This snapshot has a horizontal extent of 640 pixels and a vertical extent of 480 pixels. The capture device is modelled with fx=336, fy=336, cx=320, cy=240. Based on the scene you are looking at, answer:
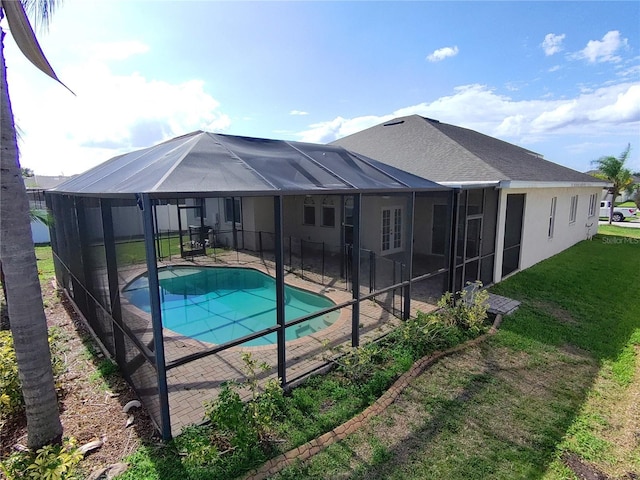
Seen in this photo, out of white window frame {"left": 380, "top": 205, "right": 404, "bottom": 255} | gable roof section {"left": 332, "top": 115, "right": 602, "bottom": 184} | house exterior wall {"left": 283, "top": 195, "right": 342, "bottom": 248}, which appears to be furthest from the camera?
house exterior wall {"left": 283, "top": 195, "right": 342, "bottom": 248}

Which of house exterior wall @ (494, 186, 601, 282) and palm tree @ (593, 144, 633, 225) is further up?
palm tree @ (593, 144, 633, 225)

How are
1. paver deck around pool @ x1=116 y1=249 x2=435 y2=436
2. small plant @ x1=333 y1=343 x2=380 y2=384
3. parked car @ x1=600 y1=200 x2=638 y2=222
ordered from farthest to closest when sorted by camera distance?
parked car @ x1=600 y1=200 x2=638 y2=222 → small plant @ x1=333 y1=343 x2=380 y2=384 → paver deck around pool @ x1=116 y1=249 x2=435 y2=436

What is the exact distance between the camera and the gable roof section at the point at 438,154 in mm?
8945

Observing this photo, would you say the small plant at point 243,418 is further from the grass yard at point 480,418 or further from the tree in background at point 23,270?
the tree in background at point 23,270

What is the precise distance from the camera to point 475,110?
17.9m

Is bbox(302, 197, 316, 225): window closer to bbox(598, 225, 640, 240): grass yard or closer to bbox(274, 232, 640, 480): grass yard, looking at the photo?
bbox(274, 232, 640, 480): grass yard

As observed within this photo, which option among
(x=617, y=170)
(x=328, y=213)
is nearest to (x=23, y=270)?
(x=328, y=213)

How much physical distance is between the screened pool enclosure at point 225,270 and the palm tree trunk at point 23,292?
805 millimetres

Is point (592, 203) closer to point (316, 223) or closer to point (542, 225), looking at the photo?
point (542, 225)

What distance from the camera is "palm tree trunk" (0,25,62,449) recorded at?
3.02 meters

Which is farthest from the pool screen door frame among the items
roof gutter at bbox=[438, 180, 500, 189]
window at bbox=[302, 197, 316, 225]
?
roof gutter at bbox=[438, 180, 500, 189]

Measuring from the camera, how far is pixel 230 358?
219 inches

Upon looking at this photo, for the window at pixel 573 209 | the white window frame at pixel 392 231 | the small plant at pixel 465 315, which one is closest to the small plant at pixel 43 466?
the small plant at pixel 465 315

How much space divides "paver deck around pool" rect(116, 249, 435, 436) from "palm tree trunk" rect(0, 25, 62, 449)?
36.5 inches
